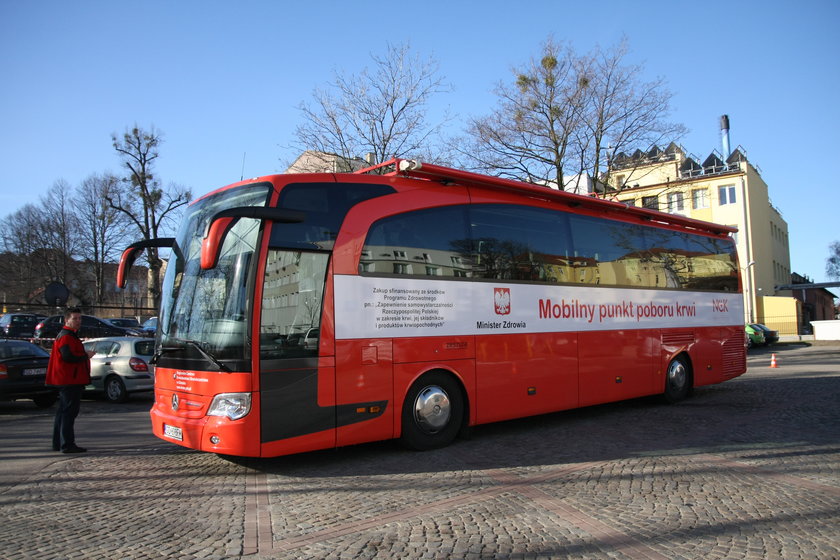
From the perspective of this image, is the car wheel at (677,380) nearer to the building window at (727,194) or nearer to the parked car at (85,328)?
the parked car at (85,328)

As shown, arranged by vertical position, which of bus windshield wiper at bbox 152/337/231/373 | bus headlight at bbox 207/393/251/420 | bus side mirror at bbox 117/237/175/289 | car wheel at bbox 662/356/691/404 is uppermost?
bus side mirror at bbox 117/237/175/289

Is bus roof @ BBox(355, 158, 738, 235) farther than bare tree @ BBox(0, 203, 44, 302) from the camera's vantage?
No

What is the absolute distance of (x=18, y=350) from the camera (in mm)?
11953

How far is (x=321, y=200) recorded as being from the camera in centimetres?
682

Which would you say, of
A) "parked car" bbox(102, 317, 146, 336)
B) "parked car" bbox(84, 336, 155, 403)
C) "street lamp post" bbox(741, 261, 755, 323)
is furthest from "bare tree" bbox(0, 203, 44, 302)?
"street lamp post" bbox(741, 261, 755, 323)

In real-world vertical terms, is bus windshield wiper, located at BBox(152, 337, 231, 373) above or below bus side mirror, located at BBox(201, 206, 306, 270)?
below

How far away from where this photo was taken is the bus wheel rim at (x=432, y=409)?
7414mm

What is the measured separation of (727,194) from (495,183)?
5110cm

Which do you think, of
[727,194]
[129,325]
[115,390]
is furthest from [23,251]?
[727,194]

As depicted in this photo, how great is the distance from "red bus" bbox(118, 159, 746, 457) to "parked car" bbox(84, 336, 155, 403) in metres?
6.90

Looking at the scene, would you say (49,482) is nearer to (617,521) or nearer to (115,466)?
(115,466)

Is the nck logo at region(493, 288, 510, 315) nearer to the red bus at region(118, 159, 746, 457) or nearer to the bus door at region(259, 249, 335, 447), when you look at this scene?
the red bus at region(118, 159, 746, 457)

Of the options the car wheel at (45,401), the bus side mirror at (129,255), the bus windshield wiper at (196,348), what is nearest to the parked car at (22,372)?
the car wheel at (45,401)

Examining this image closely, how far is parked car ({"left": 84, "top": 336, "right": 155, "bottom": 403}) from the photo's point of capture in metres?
13.6
